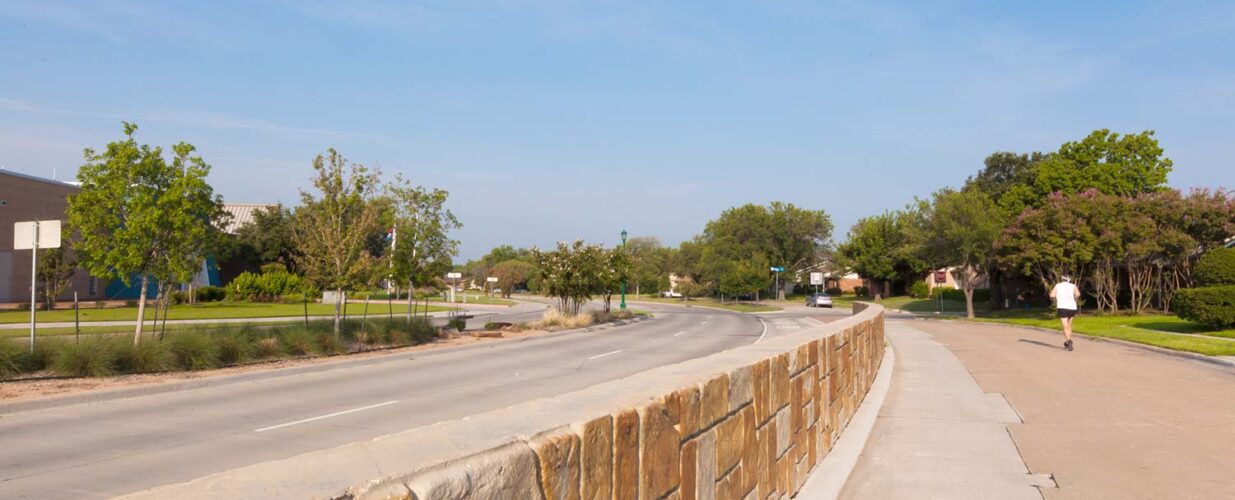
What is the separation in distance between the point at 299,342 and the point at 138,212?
4442 mm

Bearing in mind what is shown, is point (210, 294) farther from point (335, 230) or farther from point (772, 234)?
point (772, 234)

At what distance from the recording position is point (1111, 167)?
159 feet

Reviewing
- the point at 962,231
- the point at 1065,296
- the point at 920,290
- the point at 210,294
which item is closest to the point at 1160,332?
the point at 1065,296

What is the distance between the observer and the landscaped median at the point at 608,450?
229 cm

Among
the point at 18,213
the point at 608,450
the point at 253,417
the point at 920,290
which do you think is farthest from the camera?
the point at 920,290

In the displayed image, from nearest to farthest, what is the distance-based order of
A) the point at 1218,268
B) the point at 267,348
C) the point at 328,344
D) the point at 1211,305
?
the point at 267,348, the point at 328,344, the point at 1211,305, the point at 1218,268

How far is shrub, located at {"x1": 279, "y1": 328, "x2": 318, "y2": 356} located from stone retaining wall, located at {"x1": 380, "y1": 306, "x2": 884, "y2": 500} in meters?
14.3

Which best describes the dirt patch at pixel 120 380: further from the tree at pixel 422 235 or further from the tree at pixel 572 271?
the tree at pixel 572 271

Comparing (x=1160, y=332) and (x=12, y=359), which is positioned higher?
(x=12, y=359)

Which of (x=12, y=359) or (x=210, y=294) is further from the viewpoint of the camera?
(x=210, y=294)

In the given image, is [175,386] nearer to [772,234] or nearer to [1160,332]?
[1160,332]

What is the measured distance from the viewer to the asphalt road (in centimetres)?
814

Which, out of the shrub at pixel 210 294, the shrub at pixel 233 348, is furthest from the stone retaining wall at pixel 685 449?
Result: the shrub at pixel 210 294

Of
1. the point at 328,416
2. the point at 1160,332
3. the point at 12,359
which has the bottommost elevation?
the point at 328,416
